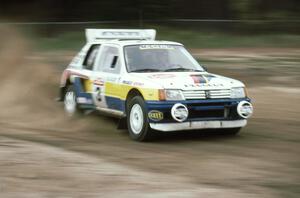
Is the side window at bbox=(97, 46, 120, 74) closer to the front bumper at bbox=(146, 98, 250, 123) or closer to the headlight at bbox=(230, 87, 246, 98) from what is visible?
the front bumper at bbox=(146, 98, 250, 123)

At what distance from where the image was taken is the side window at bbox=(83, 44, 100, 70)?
12.0m

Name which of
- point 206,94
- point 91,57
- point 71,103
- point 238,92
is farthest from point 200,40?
point 206,94

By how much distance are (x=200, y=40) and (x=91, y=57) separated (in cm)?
1435

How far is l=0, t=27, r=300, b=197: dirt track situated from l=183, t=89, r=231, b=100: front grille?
0.70 m

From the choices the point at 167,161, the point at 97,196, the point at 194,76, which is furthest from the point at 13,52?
the point at 97,196

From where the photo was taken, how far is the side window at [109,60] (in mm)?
10984

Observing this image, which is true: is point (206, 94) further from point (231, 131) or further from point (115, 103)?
point (115, 103)

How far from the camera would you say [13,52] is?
59.7ft

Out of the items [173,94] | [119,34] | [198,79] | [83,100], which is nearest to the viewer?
[173,94]

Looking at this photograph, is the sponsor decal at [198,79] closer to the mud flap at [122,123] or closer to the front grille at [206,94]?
the front grille at [206,94]

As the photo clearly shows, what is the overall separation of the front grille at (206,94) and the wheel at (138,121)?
0.70 metres

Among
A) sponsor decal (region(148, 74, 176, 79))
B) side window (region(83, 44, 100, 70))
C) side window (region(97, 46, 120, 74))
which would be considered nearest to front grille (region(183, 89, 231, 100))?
sponsor decal (region(148, 74, 176, 79))

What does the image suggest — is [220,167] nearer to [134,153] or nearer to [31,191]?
[134,153]

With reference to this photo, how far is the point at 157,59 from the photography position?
10898mm
